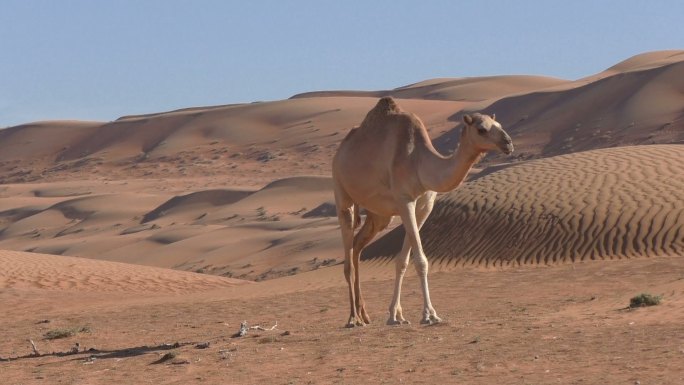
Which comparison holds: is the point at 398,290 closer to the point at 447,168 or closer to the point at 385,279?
the point at 447,168

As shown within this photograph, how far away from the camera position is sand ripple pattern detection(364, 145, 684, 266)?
21188mm

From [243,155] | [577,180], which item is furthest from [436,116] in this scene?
[577,180]

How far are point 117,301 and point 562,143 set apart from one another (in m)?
40.9

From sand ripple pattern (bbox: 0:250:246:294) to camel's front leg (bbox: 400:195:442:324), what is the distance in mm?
12733

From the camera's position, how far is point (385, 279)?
72.6ft

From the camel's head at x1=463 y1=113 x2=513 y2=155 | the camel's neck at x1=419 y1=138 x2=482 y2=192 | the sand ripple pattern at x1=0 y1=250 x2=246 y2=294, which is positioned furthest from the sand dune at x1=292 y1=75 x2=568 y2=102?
the camel's head at x1=463 y1=113 x2=513 y2=155

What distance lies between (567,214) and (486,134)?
1207 cm

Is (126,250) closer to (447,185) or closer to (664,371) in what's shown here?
(447,185)

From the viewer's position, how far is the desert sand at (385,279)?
32.6ft

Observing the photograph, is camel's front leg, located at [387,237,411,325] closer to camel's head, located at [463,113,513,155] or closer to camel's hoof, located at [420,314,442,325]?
camel's hoof, located at [420,314,442,325]

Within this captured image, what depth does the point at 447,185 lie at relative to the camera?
11469 millimetres

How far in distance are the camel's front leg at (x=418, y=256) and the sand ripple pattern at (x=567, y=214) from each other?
376 inches

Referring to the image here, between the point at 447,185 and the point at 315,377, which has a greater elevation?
the point at 447,185

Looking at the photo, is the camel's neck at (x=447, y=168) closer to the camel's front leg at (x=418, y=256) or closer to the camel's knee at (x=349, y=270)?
the camel's front leg at (x=418, y=256)
